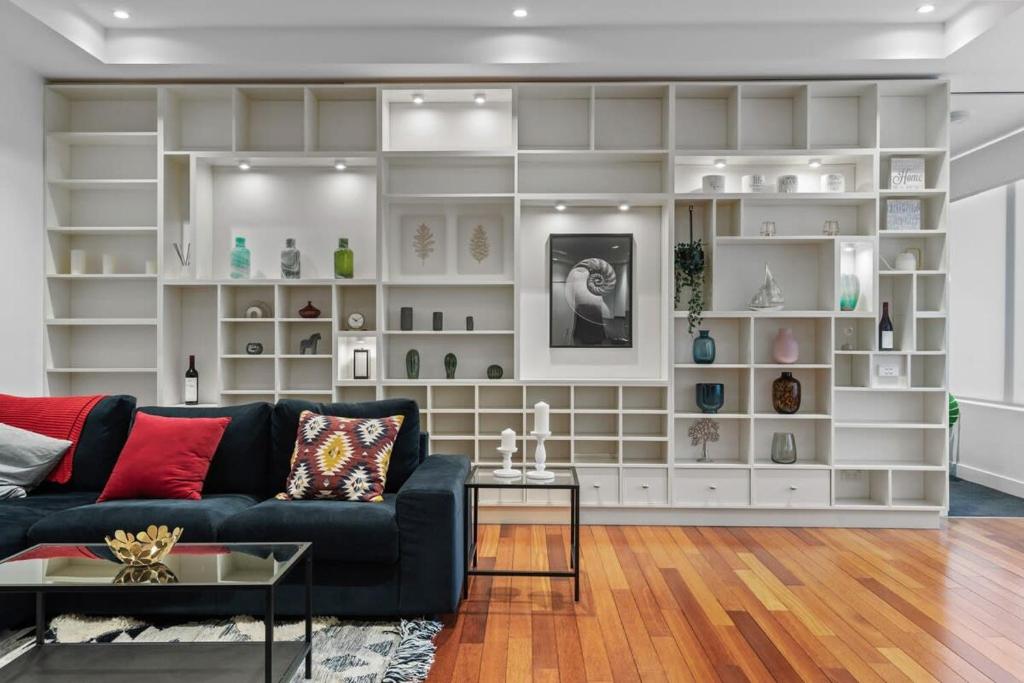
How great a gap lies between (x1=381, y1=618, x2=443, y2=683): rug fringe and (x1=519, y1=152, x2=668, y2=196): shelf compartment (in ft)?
9.92

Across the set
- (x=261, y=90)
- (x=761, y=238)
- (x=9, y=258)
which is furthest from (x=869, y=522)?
A: (x=9, y=258)

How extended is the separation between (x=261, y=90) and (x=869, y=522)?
4.85 m

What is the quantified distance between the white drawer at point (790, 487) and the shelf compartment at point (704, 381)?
48 cm

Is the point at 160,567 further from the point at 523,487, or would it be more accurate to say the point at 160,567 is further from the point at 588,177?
the point at 588,177

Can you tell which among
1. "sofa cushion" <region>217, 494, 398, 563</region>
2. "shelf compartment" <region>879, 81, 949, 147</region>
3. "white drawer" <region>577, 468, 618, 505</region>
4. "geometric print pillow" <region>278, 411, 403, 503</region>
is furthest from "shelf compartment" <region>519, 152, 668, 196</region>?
"sofa cushion" <region>217, 494, 398, 563</region>

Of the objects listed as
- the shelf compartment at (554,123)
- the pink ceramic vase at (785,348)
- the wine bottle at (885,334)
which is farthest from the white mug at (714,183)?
the wine bottle at (885,334)

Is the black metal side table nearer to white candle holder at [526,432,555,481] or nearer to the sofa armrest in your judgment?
white candle holder at [526,432,555,481]

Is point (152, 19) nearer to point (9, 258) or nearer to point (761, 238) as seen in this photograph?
point (9, 258)

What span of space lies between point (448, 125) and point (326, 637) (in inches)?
136

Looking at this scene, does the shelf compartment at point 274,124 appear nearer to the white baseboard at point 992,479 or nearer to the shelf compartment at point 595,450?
the shelf compartment at point 595,450

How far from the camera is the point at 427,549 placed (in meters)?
3.00

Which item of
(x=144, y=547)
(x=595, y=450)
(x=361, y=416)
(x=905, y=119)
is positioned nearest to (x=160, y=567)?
(x=144, y=547)

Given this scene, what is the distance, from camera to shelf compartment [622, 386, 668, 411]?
4.98 metres

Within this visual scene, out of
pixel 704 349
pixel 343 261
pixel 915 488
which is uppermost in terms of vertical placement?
pixel 343 261
